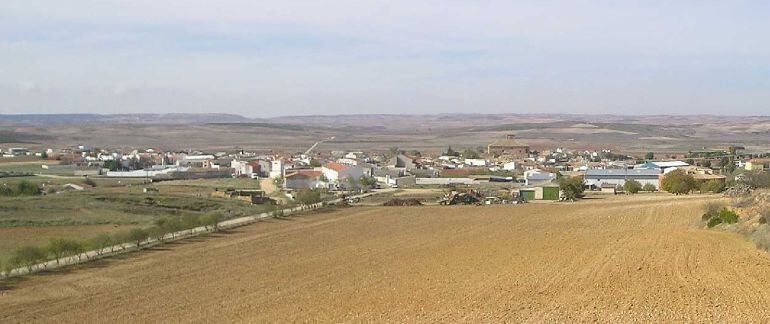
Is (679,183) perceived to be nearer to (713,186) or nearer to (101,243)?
(713,186)

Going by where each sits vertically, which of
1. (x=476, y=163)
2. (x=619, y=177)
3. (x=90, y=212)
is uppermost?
(x=90, y=212)

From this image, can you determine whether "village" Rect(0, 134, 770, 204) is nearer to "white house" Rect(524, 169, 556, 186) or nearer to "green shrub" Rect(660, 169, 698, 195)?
"white house" Rect(524, 169, 556, 186)

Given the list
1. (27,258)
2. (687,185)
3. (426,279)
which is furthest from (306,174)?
(426,279)

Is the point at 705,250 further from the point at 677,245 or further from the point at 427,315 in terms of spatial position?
the point at 427,315

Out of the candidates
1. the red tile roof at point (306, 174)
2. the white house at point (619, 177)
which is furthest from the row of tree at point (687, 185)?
the red tile roof at point (306, 174)

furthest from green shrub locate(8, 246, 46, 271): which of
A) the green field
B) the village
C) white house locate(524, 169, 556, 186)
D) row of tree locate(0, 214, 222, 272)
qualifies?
white house locate(524, 169, 556, 186)
